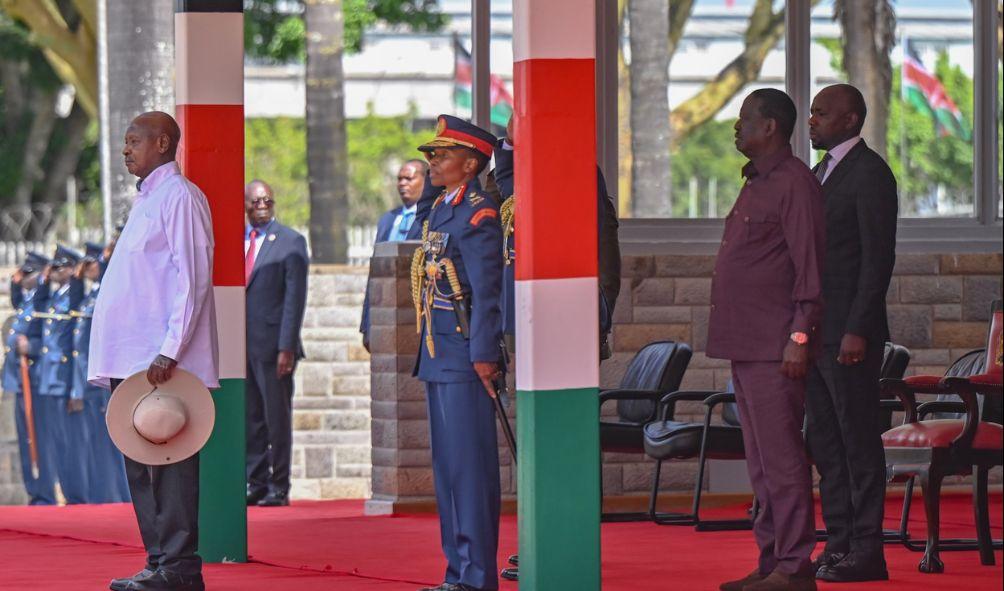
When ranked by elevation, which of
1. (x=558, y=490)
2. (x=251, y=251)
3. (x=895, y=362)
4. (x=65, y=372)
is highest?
(x=251, y=251)

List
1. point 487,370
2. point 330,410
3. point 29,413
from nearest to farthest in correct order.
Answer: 1. point 487,370
2. point 29,413
3. point 330,410

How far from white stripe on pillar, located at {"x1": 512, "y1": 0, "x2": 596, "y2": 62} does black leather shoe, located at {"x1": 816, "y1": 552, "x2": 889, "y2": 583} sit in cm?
233

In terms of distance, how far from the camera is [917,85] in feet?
46.3

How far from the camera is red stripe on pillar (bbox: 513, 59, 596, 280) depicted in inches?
308

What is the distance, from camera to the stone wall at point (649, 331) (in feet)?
41.1

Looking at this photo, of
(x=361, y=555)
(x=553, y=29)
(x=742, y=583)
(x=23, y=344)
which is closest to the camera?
(x=553, y=29)

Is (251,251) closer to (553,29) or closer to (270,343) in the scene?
(270,343)

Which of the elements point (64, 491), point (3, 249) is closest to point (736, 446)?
point (64, 491)

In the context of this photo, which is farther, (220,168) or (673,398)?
(673,398)

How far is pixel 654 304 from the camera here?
12.7 metres

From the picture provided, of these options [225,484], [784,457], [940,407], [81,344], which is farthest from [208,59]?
[81,344]

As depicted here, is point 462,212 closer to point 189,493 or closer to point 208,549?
point 189,493

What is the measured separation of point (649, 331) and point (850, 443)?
157 inches

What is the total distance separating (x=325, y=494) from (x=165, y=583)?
31.3 feet
